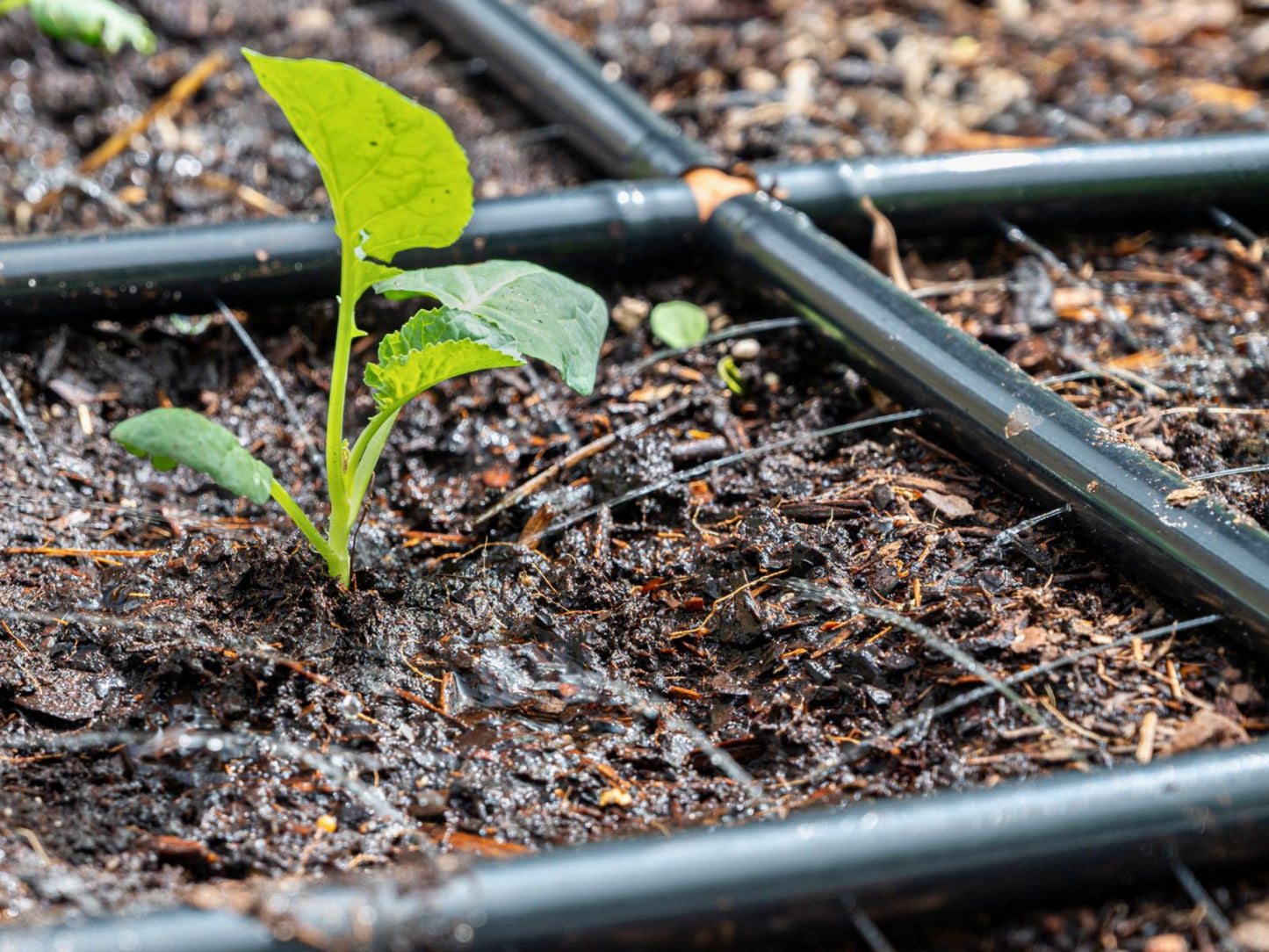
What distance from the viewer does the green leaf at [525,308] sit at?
1.34 m

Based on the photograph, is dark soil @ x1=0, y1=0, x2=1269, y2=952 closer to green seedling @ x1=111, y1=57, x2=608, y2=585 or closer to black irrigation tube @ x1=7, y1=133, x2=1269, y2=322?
black irrigation tube @ x1=7, y1=133, x2=1269, y2=322

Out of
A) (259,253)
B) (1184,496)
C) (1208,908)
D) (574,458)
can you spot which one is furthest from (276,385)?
(1208,908)

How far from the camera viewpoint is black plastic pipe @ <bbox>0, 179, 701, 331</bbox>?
5.98 feet

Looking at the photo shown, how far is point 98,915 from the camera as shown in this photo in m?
0.96

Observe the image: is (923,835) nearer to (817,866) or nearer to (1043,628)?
(817,866)

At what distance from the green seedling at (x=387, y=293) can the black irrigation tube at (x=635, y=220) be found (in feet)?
1.68

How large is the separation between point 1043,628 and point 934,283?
0.93 metres

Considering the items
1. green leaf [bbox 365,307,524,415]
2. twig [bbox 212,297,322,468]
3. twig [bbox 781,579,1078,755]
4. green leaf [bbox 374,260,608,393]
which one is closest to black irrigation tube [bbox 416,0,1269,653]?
twig [bbox 781,579,1078,755]

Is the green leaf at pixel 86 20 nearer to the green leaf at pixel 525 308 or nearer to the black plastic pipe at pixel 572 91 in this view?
the black plastic pipe at pixel 572 91

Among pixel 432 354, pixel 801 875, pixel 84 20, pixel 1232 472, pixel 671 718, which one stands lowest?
pixel 671 718

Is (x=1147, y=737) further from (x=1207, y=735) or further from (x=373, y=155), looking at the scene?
(x=373, y=155)

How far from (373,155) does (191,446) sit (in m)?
0.37

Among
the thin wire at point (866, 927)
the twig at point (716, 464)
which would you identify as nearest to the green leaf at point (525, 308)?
the twig at point (716, 464)

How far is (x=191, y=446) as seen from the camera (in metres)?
1.20
